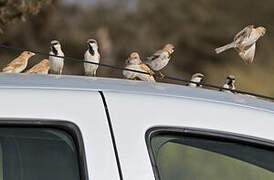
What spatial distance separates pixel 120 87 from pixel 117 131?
272 millimetres

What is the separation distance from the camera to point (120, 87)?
8.69 ft

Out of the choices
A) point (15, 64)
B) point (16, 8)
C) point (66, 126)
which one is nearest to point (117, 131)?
point (66, 126)

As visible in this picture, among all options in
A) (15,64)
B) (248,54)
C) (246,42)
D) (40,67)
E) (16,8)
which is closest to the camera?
(248,54)

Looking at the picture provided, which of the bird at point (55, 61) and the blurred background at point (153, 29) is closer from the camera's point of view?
the bird at point (55, 61)

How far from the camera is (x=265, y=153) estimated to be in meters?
2.55

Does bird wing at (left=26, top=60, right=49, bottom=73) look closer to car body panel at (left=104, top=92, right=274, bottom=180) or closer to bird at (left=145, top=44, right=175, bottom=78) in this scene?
bird at (left=145, top=44, right=175, bottom=78)

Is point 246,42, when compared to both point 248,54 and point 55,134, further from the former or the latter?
point 55,134

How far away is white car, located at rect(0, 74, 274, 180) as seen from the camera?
7.78 feet

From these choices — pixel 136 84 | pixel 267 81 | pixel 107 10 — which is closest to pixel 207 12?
pixel 107 10

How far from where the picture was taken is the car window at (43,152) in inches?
94.3

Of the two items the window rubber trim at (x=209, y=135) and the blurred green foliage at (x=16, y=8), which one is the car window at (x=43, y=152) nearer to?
the window rubber trim at (x=209, y=135)

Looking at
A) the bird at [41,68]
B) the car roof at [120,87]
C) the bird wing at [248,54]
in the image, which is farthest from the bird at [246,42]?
→ the car roof at [120,87]

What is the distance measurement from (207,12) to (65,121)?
2372 centimetres

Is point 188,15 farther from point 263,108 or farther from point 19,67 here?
point 263,108
